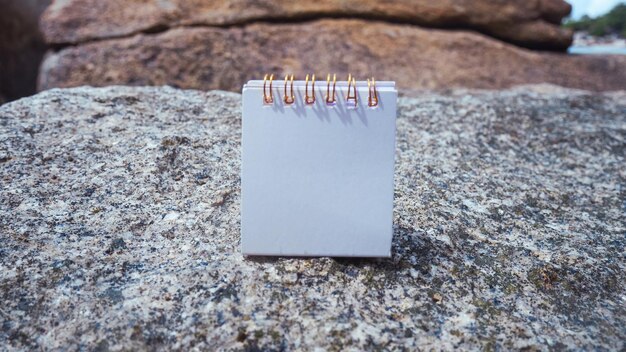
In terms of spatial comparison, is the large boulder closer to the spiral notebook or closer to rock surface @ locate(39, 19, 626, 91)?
rock surface @ locate(39, 19, 626, 91)

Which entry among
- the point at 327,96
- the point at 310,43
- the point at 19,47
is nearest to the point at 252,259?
the point at 327,96

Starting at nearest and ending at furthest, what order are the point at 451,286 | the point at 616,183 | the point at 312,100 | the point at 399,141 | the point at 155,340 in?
the point at 155,340, the point at 312,100, the point at 451,286, the point at 616,183, the point at 399,141

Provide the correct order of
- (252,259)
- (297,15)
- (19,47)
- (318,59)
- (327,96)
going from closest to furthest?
(327,96)
(252,259)
(318,59)
(297,15)
(19,47)

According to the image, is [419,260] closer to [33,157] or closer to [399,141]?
[399,141]

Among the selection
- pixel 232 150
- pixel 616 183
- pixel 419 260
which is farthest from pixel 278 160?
pixel 616 183

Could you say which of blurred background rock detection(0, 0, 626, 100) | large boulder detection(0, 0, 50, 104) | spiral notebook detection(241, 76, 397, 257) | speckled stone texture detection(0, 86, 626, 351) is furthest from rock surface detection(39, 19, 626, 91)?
spiral notebook detection(241, 76, 397, 257)

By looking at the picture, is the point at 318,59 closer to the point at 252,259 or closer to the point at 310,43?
the point at 310,43

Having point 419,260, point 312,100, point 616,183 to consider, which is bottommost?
point 616,183

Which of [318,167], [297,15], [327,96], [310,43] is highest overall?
[327,96]

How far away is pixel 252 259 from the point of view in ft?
5.12

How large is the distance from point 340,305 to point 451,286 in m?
0.35

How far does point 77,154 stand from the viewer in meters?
2.17

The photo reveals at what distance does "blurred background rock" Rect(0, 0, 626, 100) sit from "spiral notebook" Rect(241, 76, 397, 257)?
274 centimetres

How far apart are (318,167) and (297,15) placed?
3.38 meters
